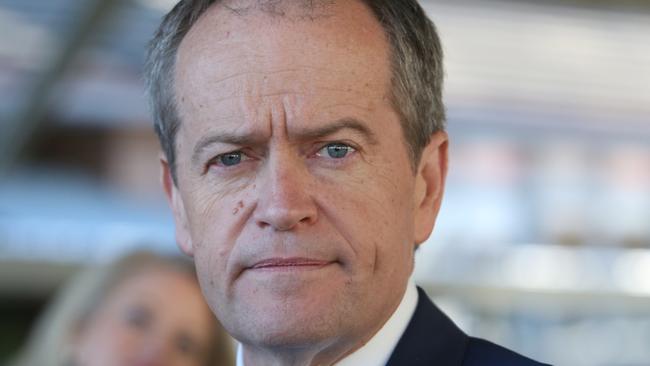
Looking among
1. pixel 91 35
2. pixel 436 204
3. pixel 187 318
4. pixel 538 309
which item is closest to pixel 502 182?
pixel 538 309

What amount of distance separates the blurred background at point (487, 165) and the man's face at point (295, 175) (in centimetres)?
567

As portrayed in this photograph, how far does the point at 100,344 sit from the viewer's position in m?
3.13

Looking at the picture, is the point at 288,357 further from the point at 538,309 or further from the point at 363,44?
the point at 538,309

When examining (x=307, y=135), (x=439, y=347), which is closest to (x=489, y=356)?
(x=439, y=347)

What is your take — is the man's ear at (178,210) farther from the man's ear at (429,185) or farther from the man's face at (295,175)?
the man's ear at (429,185)

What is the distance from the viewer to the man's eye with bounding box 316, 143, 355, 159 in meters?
1.82

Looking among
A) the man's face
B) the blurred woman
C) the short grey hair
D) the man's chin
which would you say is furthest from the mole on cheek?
the blurred woman

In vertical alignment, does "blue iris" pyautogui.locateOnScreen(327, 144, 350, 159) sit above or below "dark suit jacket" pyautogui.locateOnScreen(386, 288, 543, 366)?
above

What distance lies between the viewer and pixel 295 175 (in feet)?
5.83

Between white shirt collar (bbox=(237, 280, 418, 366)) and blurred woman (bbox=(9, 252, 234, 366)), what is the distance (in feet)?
4.03

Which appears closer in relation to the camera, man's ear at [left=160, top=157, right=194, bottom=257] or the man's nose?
the man's nose

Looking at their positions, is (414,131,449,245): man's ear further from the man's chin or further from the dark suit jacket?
the man's chin

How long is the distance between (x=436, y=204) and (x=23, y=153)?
9.80 meters

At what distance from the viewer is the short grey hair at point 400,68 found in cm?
195
